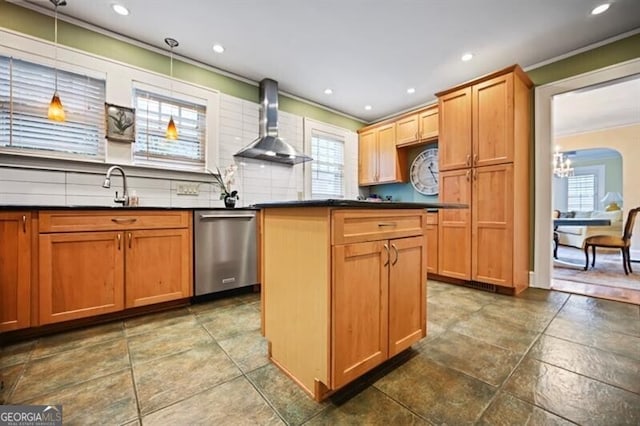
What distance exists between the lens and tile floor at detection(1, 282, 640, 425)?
1097 mm

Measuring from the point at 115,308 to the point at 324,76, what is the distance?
332cm

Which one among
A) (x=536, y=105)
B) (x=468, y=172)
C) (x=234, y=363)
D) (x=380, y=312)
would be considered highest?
(x=536, y=105)

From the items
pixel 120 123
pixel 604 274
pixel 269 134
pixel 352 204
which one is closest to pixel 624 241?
pixel 604 274

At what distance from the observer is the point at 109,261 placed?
1.99m

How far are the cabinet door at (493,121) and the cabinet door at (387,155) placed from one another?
1.44m

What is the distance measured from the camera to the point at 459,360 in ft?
4.93

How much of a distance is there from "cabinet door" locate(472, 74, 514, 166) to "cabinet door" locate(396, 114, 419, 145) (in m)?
1.04

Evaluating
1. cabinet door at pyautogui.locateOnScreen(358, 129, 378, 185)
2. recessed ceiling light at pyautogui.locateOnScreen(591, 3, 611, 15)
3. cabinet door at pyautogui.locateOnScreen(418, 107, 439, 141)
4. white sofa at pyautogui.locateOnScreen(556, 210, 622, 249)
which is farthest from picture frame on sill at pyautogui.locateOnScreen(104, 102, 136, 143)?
white sofa at pyautogui.locateOnScreen(556, 210, 622, 249)

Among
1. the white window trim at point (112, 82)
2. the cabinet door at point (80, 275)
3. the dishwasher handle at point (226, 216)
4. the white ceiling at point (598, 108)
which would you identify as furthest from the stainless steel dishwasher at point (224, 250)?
the white ceiling at point (598, 108)

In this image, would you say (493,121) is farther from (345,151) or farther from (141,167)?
(141,167)

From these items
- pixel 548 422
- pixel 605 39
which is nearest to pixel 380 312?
pixel 548 422

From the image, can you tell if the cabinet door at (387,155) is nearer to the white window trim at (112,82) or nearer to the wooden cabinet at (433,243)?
the wooden cabinet at (433,243)

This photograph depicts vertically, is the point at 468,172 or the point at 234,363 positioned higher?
the point at 468,172

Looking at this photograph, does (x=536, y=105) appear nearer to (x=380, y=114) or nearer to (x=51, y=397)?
(x=380, y=114)
